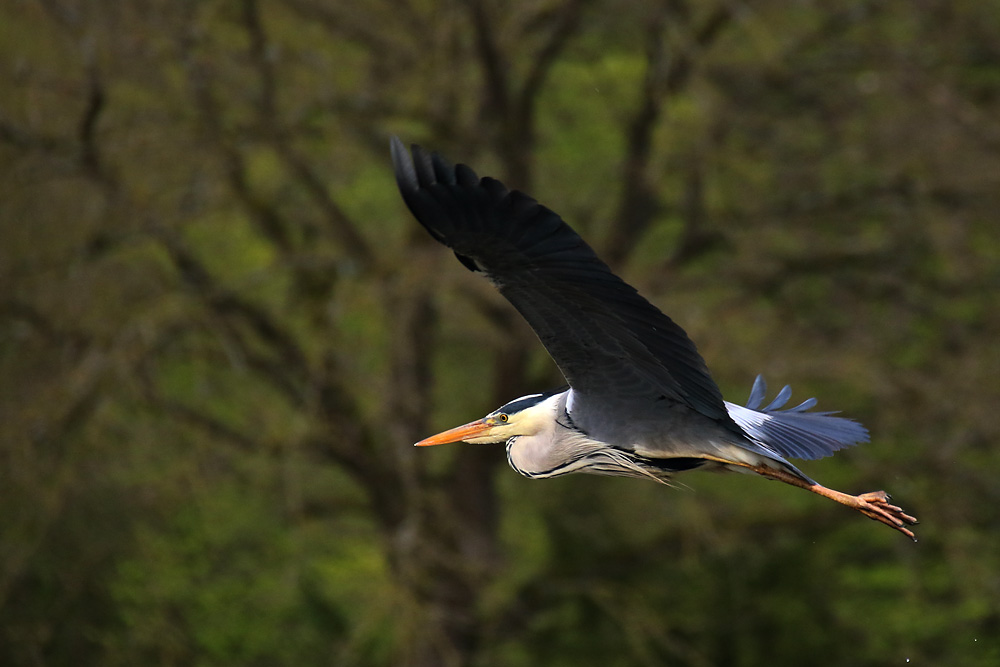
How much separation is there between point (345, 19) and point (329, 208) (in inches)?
52.7

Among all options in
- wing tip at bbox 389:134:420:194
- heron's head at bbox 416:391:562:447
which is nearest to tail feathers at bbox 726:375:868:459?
heron's head at bbox 416:391:562:447

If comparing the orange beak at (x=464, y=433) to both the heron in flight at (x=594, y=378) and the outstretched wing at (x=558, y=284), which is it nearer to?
the heron in flight at (x=594, y=378)

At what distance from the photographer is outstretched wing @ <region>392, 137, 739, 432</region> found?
2980 mm

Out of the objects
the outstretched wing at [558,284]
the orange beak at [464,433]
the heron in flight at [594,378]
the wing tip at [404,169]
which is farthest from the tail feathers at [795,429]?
the wing tip at [404,169]

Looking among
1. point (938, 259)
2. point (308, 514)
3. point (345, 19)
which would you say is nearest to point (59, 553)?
point (308, 514)

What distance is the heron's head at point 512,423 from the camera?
4.12m

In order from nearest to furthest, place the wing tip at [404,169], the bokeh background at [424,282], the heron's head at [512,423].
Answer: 1. the wing tip at [404,169]
2. the heron's head at [512,423]
3. the bokeh background at [424,282]

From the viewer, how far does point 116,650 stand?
8156mm

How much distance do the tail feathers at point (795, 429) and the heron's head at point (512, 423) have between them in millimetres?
596

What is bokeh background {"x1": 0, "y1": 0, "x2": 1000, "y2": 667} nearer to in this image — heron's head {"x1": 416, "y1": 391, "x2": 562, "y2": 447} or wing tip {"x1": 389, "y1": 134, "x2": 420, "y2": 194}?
heron's head {"x1": 416, "y1": 391, "x2": 562, "y2": 447}

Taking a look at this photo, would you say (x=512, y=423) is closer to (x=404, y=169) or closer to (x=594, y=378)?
(x=594, y=378)

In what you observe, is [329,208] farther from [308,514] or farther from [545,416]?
[545,416]

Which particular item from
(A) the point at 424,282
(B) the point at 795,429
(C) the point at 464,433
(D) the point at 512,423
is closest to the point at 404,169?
(D) the point at 512,423

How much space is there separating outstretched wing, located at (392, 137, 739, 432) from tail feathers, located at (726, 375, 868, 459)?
30 centimetres
